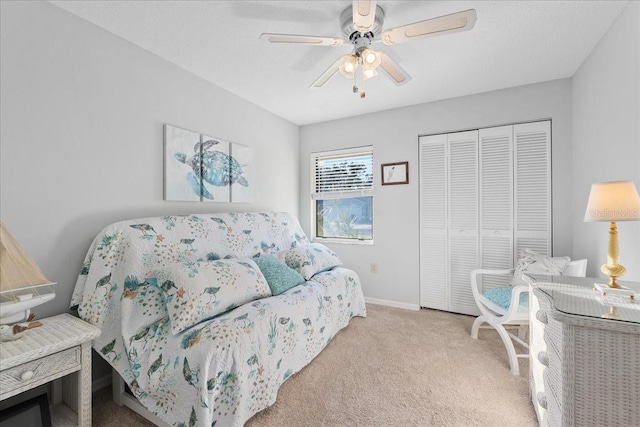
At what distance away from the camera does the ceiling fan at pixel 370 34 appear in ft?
4.49

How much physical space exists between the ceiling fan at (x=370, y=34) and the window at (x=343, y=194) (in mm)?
1743

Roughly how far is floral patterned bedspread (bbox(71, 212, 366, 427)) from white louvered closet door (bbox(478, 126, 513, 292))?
1911 millimetres

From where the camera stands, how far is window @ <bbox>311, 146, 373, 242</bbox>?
3.67 m

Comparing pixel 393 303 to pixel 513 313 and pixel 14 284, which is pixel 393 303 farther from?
pixel 14 284

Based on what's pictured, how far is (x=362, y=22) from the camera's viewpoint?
144 cm

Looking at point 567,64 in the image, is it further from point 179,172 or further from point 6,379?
point 6,379

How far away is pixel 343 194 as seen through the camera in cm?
380

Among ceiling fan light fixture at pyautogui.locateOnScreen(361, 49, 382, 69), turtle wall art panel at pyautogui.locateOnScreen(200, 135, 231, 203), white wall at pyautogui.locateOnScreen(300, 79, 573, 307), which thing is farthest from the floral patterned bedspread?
ceiling fan light fixture at pyautogui.locateOnScreen(361, 49, 382, 69)

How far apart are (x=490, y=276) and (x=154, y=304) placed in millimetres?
3062

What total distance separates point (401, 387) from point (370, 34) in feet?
7.61

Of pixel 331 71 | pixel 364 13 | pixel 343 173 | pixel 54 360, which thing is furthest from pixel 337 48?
pixel 54 360

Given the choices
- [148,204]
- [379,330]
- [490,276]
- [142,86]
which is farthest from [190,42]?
[490,276]

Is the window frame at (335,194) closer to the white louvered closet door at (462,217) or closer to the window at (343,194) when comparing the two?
the window at (343,194)

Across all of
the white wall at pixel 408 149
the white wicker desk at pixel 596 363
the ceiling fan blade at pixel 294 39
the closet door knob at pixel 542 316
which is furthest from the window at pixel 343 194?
the white wicker desk at pixel 596 363
